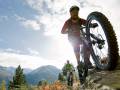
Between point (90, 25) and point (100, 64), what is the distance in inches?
50.8

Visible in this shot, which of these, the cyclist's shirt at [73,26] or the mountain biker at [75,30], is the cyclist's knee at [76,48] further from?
the cyclist's shirt at [73,26]

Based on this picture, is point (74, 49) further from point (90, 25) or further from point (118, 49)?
point (118, 49)

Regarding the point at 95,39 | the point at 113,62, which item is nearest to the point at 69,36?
the point at 95,39

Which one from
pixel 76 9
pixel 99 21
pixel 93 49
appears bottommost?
pixel 93 49

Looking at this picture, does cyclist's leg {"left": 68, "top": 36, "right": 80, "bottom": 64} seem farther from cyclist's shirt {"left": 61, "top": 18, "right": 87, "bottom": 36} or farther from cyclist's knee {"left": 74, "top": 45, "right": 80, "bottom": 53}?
cyclist's shirt {"left": 61, "top": 18, "right": 87, "bottom": 36}

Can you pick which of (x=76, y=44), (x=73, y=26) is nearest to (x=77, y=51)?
(x=76, y=44)

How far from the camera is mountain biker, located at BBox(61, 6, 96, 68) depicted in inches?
318

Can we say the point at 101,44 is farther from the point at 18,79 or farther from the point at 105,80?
the point at 18,79

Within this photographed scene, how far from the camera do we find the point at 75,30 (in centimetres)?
838

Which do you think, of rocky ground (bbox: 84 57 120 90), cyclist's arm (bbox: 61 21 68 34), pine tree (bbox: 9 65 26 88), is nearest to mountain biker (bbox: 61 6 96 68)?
cyclist's arm (bbox: 61 21 68 34)

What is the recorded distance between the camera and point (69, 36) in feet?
27.9

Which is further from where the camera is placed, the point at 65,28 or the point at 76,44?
the point at 65,28

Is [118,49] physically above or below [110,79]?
above

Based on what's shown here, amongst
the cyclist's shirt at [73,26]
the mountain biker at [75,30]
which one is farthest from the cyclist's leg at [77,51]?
the cyclist's shirt at [73,26]
